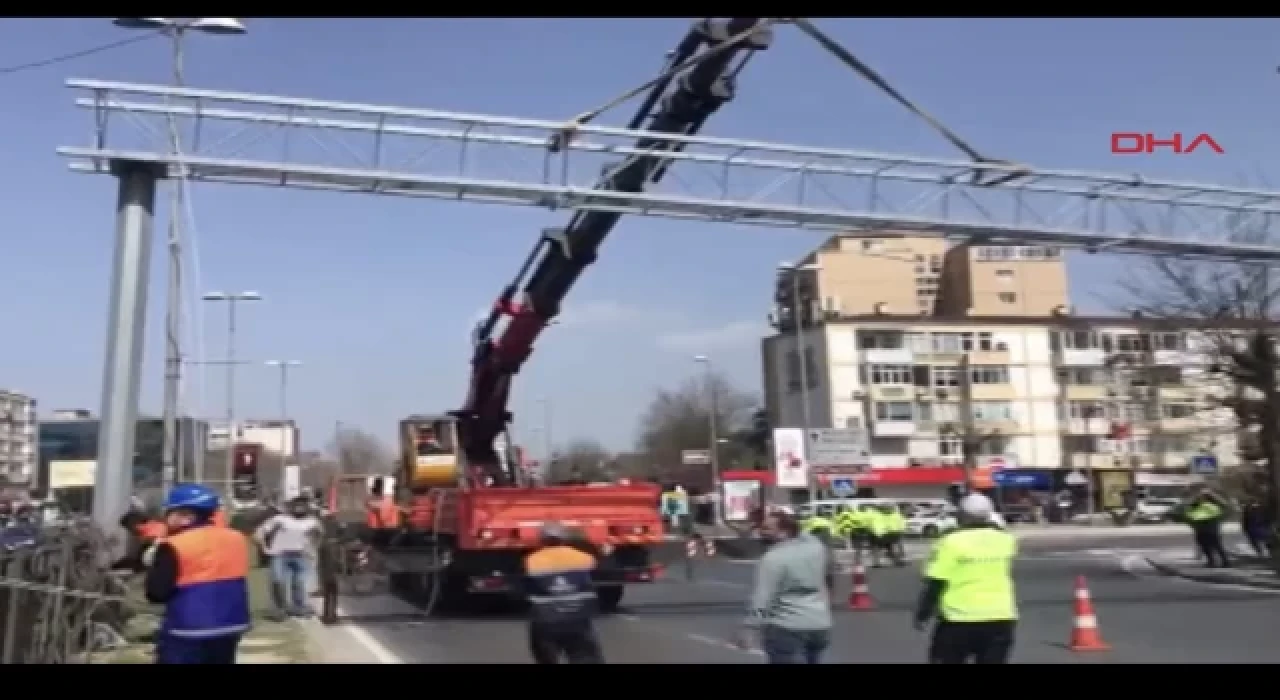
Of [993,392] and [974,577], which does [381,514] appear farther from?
[993,392]

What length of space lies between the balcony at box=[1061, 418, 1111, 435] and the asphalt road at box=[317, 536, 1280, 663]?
196 feet

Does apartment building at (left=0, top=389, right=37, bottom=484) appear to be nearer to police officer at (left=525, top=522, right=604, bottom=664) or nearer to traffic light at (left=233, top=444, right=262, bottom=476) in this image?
traffic light at (left=233, top=444, right=262, bottom=476)

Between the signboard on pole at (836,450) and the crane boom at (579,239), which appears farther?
the signboard on pole at (836,450)

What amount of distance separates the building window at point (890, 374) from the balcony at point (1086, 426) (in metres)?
10.4

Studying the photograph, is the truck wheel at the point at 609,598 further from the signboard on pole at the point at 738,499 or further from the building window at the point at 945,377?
the building window at the point at 945,377

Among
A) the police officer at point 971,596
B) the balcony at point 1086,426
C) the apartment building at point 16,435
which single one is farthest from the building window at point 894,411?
the apartment building at point 16,435

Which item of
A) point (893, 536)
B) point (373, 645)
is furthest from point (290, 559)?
point (893, 536)

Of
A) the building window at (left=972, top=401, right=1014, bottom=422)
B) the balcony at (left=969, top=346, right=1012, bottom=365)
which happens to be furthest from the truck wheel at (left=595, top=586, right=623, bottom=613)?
the balcony at (left=969, top=346, right=1012, bottom=365)

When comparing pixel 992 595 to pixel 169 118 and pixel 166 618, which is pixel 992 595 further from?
pixel 169 118

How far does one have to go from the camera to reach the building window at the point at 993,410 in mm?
83375

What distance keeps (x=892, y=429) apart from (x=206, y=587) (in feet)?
245

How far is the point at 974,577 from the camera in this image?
7.92 m

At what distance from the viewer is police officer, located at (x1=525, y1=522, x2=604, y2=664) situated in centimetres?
854
